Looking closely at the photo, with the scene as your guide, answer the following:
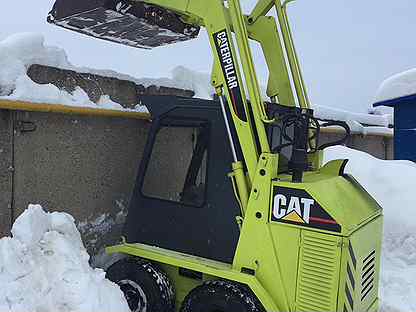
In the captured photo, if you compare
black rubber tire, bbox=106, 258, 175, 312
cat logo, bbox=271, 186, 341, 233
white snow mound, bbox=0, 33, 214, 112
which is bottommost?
black rubber tire, bbox=106, 258, 175, 312

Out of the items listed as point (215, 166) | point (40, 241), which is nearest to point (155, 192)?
point (215, 166)

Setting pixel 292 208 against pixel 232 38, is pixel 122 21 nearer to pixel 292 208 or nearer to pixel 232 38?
pixel 232 38

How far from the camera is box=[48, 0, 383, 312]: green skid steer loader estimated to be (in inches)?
114

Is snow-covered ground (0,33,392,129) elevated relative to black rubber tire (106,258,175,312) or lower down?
elevated

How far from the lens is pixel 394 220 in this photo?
17.8 feet

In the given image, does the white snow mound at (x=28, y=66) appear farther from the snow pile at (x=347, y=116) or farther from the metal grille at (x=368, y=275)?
the snow pile at (x=347, y=116)

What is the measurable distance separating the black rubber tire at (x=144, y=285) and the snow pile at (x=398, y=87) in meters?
5.99

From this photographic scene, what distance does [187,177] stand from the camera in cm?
360

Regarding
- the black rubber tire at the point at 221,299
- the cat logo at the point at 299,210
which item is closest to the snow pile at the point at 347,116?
the cat logo at the point at 299,210

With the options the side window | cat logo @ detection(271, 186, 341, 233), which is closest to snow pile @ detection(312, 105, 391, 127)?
the side window

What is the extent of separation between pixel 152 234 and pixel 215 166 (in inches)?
29.8

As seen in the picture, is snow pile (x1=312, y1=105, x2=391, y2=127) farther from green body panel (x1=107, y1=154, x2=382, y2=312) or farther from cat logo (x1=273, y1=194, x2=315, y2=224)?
cat logo (x1=273, y1=194, x2=315, y2=224)

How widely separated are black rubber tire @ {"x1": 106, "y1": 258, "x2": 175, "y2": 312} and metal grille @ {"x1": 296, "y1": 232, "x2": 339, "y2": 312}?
964 mm

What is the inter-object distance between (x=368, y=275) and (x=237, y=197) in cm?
109
